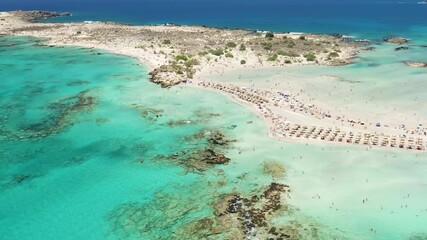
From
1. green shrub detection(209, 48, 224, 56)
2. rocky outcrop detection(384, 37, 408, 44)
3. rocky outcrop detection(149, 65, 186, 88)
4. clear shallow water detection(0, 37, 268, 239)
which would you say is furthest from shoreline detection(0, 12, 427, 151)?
Result: rocky outcrop detection(384, 37, 408, 44)

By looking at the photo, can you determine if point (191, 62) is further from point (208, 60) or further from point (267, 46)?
point (267, 46)

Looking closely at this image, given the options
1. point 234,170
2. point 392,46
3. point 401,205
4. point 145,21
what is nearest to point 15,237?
point 234,170

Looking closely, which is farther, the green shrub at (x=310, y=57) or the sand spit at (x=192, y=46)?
the green shrub at (x=310, y=57)

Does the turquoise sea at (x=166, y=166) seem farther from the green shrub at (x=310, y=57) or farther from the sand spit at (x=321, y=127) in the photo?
the green shrub at (x=310, y=57)

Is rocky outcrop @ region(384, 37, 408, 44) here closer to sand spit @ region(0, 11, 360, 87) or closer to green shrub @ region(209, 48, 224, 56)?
sand spit @ region(0, 11, 360, 87)

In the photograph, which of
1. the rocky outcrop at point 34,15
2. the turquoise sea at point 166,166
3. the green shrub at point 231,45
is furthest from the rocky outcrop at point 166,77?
the rocky outcrop at point 34,15

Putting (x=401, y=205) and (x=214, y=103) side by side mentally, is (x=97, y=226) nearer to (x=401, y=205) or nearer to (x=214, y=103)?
(x=401, y=205)

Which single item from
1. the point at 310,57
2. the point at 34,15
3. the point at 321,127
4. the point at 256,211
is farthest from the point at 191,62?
the point at 34,15
